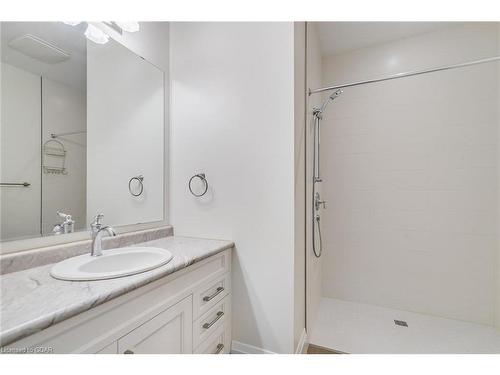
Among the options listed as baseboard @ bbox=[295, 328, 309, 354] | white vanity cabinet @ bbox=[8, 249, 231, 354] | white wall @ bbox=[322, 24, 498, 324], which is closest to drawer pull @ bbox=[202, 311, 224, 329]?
white vanity cabinet @ bbox=[8, 249, 231, 354]

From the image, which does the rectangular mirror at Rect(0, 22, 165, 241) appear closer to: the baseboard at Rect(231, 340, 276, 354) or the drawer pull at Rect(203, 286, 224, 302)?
the drawer pull at Rect(203, 286, 224, 302)

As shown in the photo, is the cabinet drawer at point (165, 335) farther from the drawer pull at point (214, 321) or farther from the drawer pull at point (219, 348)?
the drawer pull at point (219, 348)

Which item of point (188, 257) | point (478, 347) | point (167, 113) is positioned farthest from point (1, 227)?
point (478, 347)

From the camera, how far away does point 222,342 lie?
53.8 inches

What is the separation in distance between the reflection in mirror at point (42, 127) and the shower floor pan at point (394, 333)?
1.92 meters

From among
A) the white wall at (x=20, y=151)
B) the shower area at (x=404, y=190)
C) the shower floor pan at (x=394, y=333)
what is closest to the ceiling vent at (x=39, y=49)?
the white wall at (x=20, y=151)

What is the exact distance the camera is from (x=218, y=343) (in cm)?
133

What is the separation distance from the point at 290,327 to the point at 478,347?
1.50 metres

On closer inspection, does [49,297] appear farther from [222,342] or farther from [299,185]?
[299,185]

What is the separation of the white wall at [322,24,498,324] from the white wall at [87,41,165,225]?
5.66 ft

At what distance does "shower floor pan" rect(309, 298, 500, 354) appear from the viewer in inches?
63.9

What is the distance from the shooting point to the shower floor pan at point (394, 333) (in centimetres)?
162

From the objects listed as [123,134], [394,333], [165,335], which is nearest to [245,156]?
[123,134]

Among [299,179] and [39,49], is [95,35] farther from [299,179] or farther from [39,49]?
[299,179]
